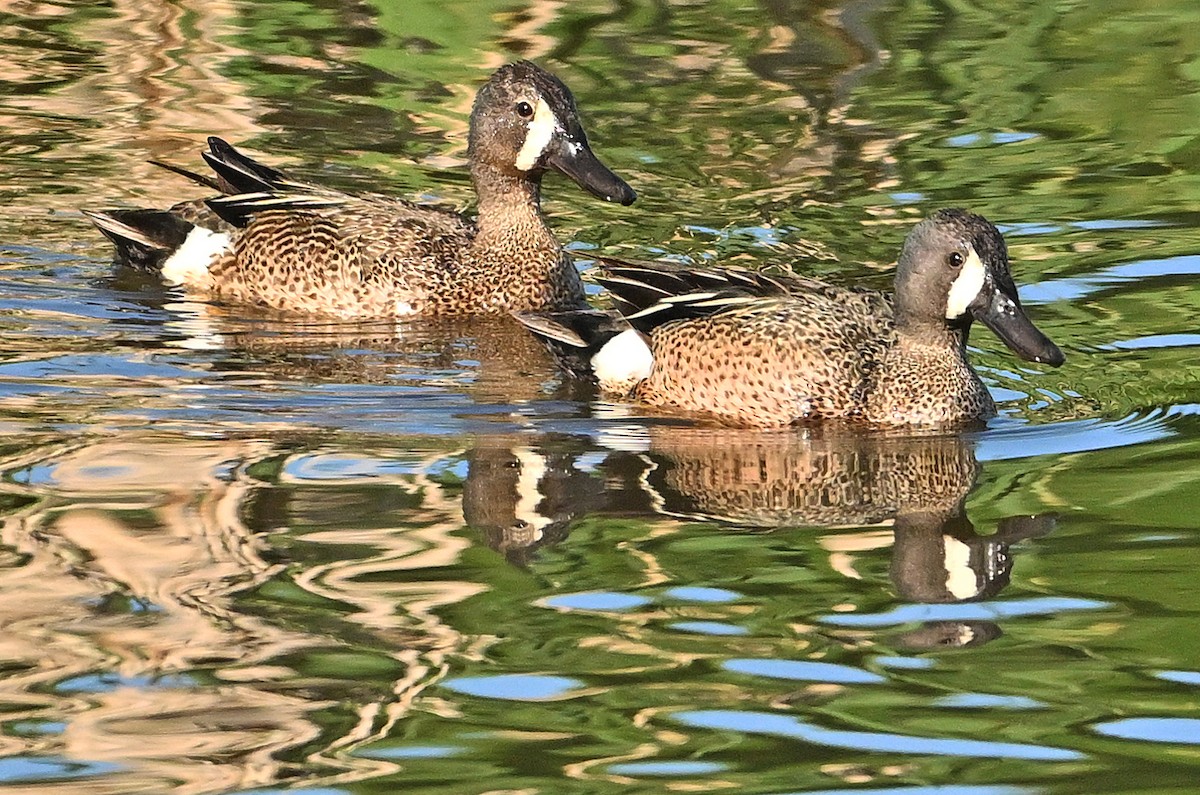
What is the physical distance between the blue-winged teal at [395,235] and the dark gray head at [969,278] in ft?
6.20

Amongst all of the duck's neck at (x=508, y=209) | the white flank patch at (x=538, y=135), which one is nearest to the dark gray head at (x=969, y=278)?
the white flank patch at (x=538, y=135)

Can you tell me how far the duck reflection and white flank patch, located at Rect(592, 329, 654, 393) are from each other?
50cm

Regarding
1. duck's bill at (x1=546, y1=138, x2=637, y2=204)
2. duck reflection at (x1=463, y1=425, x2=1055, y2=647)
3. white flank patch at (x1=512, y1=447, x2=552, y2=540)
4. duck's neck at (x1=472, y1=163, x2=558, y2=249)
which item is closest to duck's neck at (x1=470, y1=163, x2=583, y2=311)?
duck's neck at (x1=472, y1=163, x2=558, y2=249)

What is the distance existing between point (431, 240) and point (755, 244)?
53.9 inches

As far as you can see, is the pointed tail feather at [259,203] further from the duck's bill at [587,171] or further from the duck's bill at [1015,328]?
the duck's bill at [1015,328]

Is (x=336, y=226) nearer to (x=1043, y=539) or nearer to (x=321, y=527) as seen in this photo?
(x=321, y=527)

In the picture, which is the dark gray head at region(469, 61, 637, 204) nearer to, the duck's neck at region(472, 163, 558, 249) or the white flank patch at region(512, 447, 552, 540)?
the duck's neck at region(472, 163, 558, 249)

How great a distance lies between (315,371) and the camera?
316 inches

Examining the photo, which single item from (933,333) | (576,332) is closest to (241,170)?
(576,332)

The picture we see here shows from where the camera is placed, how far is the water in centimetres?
459

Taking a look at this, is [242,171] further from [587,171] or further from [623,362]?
[623,362]

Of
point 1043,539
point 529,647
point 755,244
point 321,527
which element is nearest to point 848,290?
point 755,244

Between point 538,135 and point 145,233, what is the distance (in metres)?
1.74

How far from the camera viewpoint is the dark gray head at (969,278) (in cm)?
720
